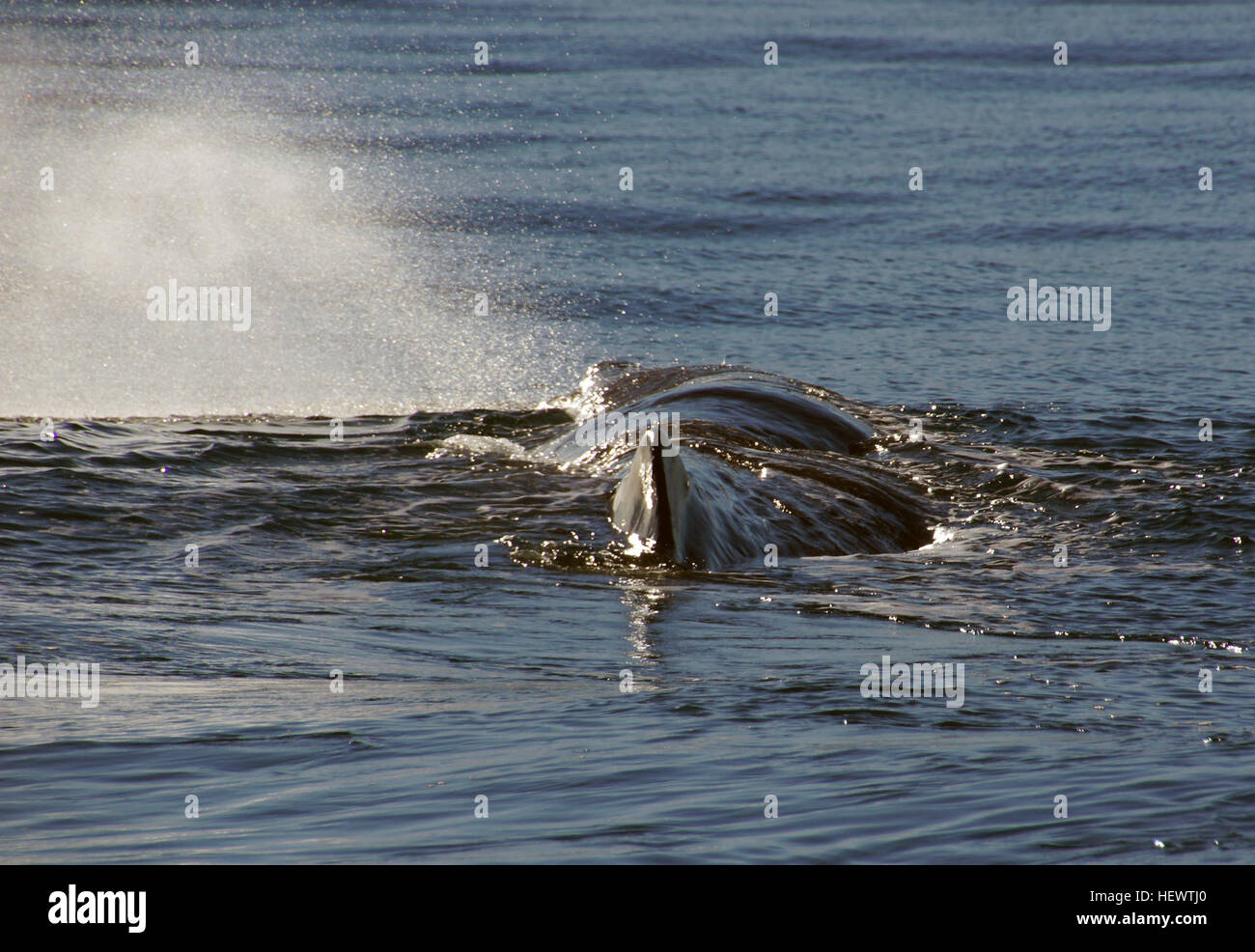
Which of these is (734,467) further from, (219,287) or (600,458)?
(219,287)

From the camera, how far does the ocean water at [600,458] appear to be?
4.35 m

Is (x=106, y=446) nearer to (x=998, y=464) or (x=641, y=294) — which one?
(x=998, y=464)

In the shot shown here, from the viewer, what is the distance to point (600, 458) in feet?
30.2

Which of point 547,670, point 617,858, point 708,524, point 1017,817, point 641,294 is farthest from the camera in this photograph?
point 641,294

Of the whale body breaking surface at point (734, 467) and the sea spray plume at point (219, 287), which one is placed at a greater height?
the sea spray plume at point (219, 287)

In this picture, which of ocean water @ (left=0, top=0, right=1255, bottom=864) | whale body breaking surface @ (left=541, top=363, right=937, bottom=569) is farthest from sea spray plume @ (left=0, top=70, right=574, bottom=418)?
whale body breaking surface @ (left=541, top=363, right=937, bottom=569)

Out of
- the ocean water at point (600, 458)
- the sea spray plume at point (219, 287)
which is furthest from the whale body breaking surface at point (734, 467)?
the sea spray plume at point (219, 287)

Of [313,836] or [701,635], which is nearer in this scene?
[313,836]

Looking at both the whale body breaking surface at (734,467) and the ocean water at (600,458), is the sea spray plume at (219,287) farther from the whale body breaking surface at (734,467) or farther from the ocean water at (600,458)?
the whale body breaking surface at (734,467)

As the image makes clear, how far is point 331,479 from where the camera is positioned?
29.5 ft

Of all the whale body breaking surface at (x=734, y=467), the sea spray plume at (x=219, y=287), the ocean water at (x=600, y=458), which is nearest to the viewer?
the ocean water at (x=600, y=458)

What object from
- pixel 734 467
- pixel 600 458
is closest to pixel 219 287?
pixel 600 458

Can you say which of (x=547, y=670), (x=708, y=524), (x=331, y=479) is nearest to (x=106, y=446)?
(x=331, y=479)

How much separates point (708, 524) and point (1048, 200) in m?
12.5
